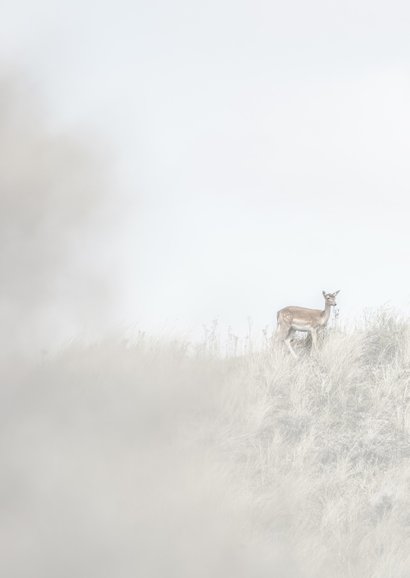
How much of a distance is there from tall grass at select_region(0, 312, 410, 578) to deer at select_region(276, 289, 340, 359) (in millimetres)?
5007

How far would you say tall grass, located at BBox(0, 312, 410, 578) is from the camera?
4.83m

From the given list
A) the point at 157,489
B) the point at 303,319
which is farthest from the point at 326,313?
the point at 157,489

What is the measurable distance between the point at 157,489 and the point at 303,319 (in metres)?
10.4

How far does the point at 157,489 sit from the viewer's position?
18.5 feet

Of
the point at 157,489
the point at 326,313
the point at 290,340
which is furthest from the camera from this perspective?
the point at 326,313

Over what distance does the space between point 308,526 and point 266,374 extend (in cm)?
360

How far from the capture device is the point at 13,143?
13.2 feet

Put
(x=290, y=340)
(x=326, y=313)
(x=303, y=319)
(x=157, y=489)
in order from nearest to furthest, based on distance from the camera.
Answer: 1. (x=157, y=489)
2. (x=290, y=340)
3. (x=303, y=319)
4. (x=326, y=313)

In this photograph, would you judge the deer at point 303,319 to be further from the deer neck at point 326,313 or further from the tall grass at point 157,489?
the tall grass at point 157,489

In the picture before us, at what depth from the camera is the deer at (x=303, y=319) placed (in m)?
15.6

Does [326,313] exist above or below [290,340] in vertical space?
above

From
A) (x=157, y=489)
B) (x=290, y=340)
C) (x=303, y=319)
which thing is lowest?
(x=157, y=489)

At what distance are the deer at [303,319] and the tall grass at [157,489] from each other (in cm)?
501

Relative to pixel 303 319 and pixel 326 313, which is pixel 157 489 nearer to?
pixel 303 319
